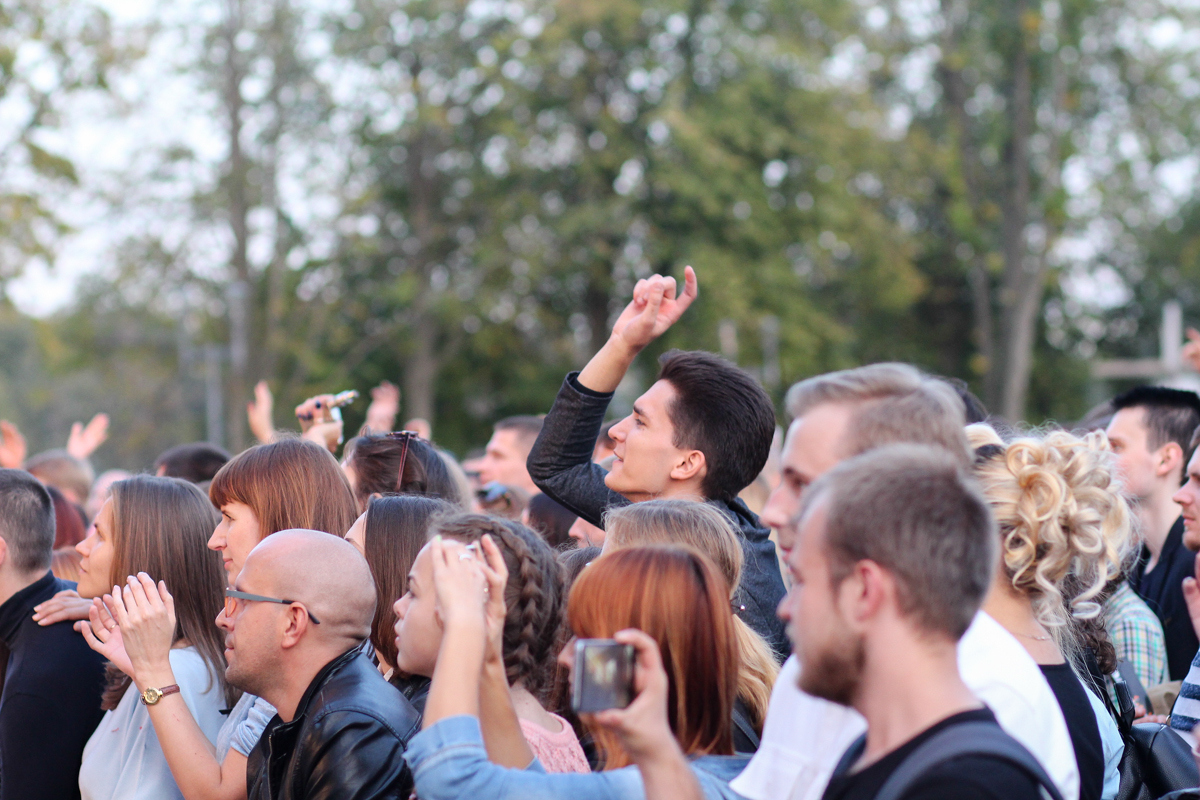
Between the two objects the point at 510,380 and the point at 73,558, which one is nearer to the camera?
the point at 73,558

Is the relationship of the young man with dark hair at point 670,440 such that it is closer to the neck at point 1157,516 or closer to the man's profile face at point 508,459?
the neck at point 1157,516

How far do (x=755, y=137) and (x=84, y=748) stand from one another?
19817 millimetres

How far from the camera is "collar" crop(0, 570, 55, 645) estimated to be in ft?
13.0

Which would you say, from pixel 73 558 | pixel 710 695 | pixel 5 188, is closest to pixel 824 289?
pixel 5 188

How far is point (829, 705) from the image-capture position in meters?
2.15

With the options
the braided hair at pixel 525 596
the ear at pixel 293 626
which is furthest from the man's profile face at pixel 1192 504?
the ear at pixel 293 626

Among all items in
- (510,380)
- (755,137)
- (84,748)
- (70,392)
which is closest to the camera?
(84,748)

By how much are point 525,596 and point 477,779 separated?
0.57 meters

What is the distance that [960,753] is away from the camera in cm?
170

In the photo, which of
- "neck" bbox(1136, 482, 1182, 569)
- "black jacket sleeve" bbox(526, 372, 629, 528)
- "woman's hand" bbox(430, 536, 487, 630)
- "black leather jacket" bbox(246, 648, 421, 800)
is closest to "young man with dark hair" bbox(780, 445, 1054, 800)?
"woman's hand" bbox(430, 536, 487, 630)

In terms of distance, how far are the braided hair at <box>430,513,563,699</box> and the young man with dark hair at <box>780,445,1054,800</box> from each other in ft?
2.87

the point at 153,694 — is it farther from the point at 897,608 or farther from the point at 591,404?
the point at 897,608

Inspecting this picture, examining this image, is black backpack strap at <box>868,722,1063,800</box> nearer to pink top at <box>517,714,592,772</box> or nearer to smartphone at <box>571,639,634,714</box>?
Answer: smartphone at <box>571,639,634,714</box>

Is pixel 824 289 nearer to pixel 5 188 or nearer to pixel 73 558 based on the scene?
pixel 5 188
